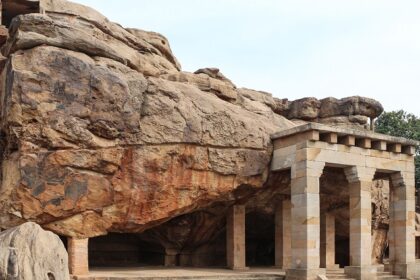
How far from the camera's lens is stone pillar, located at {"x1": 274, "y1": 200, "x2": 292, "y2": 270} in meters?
21.7

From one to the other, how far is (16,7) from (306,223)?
610 inches

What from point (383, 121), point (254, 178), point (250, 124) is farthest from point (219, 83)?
point (383, 121)

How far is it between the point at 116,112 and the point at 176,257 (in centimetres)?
892

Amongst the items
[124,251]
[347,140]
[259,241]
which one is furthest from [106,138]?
[259,241]

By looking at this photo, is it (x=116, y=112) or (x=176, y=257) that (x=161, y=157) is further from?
(x=176, y=257)

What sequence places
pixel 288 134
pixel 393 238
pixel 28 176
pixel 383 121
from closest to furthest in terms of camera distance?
pixel 28 176 < pixel 288 134 < pixel 393 238 < pixel 383 121

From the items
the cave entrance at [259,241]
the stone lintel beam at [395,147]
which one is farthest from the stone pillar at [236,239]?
the stone lintel beam at [395,147]

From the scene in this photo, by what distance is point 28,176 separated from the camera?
15641mm

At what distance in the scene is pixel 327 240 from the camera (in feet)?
80.9

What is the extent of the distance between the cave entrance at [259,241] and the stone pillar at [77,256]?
10541 millimetres

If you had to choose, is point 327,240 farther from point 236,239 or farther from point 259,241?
point 236,239

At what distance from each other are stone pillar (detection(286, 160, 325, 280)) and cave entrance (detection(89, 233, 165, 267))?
7448 millimetres

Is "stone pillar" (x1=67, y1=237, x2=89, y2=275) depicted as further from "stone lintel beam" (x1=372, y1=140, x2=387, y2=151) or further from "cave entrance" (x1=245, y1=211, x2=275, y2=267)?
"stone lintel beam" (x1=372, y1=140, x2=387, y2=151)

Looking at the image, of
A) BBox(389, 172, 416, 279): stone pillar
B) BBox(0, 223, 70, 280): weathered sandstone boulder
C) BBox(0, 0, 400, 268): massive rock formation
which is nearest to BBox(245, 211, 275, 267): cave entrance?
BBox(0, 0, 400, 268): massive rock formation
